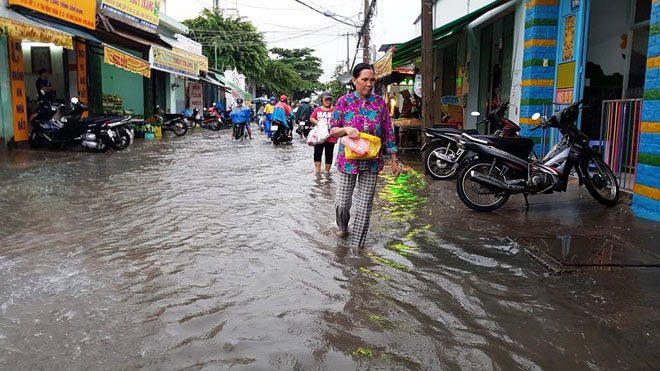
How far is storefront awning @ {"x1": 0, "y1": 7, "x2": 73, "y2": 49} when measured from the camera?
1025 centimetres

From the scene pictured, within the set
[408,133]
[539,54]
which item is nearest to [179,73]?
[408,133]

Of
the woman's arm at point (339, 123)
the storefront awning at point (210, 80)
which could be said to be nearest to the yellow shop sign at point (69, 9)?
the storefront awning at point (210, 80)

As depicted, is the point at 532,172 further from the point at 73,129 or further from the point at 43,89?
the point at 43,89

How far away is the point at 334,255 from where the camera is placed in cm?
458

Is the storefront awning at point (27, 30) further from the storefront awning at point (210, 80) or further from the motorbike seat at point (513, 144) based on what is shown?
the storefront awning at point (210, 80)

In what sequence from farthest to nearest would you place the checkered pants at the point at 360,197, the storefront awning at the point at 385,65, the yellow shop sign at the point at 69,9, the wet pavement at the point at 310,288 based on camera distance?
the storefront awning at the point at 385,65 < the yellow shop sign at the point at 69,9 < the checkered pants at the point at 360,197 < the wet pavement at the point at 310,288

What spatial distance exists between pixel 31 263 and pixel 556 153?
5754 mm

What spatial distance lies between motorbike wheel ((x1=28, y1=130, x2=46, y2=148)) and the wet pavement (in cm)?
671

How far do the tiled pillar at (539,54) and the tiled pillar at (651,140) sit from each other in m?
3.31

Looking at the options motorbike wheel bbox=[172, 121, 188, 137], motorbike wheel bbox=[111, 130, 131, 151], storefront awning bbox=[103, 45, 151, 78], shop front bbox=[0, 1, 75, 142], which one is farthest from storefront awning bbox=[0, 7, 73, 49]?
motorbike wheel bbox=[172, 121, 188, 137]

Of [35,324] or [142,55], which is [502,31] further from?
[142,55]

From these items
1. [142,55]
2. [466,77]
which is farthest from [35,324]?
[142,55]

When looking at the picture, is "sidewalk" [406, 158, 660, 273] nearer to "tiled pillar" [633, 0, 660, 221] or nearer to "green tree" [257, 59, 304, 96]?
"tiled pillar" [633, 0, 660, 221]

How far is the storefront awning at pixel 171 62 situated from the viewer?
16.4m
